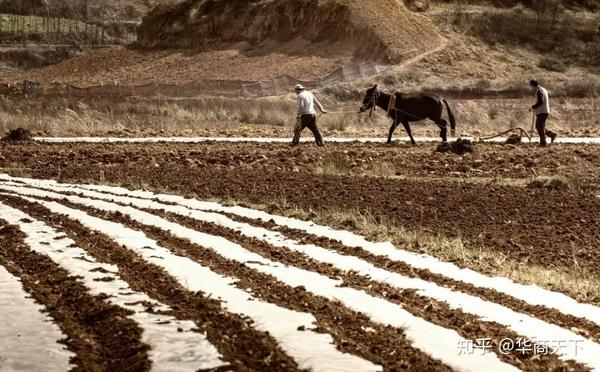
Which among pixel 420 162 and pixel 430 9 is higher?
pixel 430 9

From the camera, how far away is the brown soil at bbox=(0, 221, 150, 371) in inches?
294

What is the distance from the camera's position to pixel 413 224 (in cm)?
1489

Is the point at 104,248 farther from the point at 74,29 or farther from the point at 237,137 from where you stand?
the point at 74,29

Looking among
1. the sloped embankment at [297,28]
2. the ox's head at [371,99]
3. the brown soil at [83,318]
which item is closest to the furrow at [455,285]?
the brown soil at [83,318]

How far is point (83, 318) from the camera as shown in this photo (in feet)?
28.3

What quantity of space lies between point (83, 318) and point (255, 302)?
5.17 feet

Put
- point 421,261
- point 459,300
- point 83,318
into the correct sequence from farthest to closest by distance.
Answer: point 421,261
point 459,300
point 83,318

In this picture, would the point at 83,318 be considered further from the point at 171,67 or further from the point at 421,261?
the point at 171,67

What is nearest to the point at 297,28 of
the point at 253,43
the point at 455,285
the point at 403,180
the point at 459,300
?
the point at 253,43

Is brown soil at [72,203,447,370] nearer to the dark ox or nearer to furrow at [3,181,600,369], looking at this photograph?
furrow at [3,181,600,369]

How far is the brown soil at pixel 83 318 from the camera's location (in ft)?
24.5

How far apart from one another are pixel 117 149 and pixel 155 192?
25.0ft

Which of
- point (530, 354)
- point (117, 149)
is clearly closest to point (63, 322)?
point (530, 354)

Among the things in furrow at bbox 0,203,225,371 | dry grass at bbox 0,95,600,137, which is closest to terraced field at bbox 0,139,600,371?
furrow at bbox 0,203,225,371
